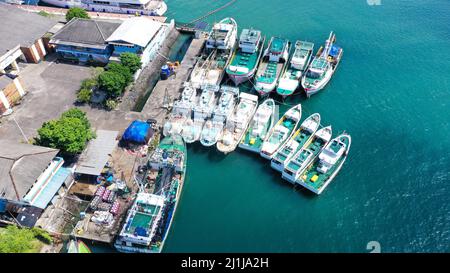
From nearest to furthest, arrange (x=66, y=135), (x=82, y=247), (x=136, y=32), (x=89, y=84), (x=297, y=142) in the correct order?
(x=82, y=247) < (x=66, y=135) < (x=297, y=142) < (x=89, y=84) < (x=136, y=32)

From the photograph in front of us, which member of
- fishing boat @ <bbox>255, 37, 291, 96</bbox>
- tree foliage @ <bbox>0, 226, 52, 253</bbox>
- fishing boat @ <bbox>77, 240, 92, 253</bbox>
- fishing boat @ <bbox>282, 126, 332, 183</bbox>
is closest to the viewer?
tree foliage @ <bbox>0, 226, 52, 253</bbox>

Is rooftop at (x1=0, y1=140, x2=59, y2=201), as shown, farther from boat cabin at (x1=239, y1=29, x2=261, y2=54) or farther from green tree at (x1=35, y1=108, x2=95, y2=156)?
boat cabin at (x1=239, y1=29, x2=261, y2=54)

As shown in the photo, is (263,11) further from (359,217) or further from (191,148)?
(359,217)

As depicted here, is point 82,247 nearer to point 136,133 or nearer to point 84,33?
point 136,133

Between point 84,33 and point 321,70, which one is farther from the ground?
point 84,33

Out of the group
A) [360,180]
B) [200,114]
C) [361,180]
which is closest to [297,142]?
[360,180]

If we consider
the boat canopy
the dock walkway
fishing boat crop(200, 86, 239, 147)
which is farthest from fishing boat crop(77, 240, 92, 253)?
the boat canopy
